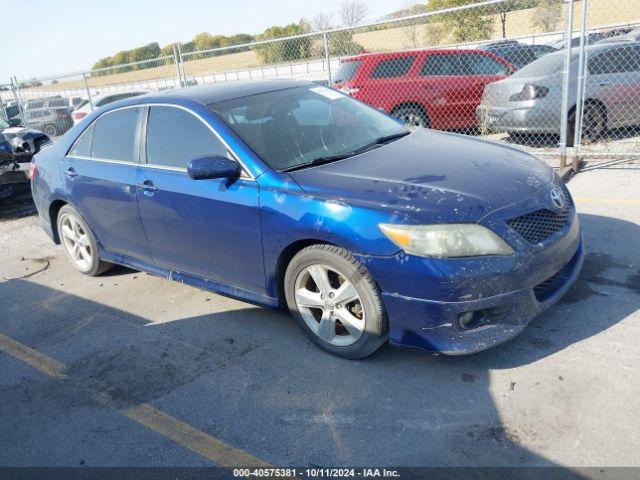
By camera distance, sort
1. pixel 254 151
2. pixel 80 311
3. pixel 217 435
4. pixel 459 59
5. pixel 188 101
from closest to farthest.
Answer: pixel 217 435 < pixel 254 151 < pixel 188 101 < pixel 80 311 < pixel 459 59

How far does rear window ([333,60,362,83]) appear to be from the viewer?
33.9ft

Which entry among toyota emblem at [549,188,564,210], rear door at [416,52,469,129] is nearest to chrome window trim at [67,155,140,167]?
toyota emblem at [549,188,564,210]

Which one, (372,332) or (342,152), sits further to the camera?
(342,152)

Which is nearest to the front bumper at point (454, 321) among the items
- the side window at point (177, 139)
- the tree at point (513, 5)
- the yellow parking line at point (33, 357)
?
the side window at point (177, 139)

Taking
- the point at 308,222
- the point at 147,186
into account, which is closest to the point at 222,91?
the point at 147,186

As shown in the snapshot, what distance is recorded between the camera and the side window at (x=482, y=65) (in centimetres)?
1030

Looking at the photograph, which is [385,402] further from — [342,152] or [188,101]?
[188,101]

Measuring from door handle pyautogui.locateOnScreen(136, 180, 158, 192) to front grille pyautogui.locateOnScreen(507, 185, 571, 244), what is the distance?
101 inches

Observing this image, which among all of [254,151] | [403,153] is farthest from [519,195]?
[254,151]

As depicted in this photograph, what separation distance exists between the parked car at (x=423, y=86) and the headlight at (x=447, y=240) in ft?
23.6

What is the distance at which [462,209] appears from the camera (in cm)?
312

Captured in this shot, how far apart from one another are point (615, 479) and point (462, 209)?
1453 millimetres

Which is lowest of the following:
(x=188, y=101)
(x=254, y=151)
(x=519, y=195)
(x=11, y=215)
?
(x=11, y=215)

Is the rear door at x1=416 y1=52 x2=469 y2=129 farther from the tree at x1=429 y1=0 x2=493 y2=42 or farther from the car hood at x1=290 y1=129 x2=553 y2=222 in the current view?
the tree at x1=429 y1=0 x2=493 y2=42
